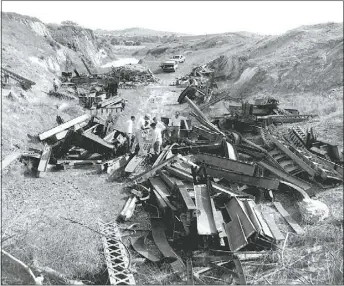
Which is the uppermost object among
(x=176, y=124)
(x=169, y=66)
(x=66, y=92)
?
(x=169, y=66)

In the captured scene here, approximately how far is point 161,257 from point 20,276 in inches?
91.9

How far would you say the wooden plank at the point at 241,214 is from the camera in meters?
5.37

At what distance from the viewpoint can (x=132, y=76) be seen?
85.5 ft

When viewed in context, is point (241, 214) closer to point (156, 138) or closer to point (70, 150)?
point (156, 138)

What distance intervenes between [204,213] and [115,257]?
1813 mm

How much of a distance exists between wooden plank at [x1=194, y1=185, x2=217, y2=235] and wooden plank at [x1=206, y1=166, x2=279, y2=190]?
1026 millimetres

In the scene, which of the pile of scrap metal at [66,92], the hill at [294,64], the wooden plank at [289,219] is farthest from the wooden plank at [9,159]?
the hill at [294,64]

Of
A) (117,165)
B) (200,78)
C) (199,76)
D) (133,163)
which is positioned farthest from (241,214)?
(199,76)

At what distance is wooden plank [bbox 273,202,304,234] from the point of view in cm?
606

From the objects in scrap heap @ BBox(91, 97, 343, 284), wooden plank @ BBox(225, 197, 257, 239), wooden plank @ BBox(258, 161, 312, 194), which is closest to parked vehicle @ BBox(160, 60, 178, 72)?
scrap heap @ BBox(91, 97, 343, 284)

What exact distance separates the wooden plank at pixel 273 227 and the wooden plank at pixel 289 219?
34cm

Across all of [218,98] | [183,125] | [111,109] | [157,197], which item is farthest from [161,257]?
[218,98]

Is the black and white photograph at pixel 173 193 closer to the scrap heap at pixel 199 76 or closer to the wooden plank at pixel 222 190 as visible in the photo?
the wooden plank at pixel 222 190

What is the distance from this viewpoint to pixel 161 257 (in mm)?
5676
